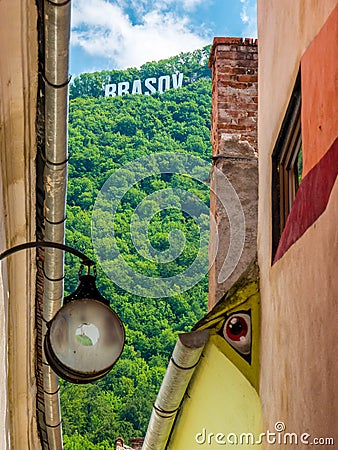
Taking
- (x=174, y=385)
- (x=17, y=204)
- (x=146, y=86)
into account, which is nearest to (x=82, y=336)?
(x=17, y=204)

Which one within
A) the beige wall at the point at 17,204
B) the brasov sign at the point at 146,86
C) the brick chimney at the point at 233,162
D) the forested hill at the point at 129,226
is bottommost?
the beige wall at the point at 17,204

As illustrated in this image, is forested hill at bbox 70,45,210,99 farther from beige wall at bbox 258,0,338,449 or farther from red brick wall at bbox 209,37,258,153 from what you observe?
beige wall at bbox 258,0,338,449

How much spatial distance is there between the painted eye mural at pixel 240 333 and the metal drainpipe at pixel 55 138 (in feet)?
4.05

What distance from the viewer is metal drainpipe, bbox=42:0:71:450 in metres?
4.37

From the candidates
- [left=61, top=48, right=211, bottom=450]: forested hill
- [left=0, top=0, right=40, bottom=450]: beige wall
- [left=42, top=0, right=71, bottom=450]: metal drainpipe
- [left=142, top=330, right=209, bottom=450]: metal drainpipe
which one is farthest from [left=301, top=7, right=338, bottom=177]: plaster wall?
[left=61, top=48, right=211, bottom=450]: forested hill

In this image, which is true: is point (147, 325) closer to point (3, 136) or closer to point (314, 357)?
point (3, 136)

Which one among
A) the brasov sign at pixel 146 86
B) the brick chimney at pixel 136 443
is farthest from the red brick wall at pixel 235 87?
the brasov sign at pixel 146 86

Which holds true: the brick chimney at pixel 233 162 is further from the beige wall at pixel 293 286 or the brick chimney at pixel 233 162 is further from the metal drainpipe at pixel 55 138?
the metal drainpipe at pixel 55 138

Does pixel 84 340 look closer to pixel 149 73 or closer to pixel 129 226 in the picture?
pixel 129 226

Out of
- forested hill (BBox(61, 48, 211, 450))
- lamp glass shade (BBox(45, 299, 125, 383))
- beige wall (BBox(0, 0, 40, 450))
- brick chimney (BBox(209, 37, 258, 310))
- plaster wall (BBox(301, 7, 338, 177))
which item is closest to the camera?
plaster wall (BBox(301, 7, 338, 177))

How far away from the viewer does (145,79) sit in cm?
2731

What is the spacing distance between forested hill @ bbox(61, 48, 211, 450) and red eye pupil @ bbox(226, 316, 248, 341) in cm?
1134

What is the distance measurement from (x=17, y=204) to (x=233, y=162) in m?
2.93

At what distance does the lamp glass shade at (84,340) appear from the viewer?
3.76 m
